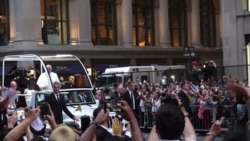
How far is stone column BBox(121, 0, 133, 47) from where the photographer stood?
45.0 meters

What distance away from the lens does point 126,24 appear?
4506 centimetres

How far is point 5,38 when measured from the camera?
39.9 m

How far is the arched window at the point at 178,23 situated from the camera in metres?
51.4

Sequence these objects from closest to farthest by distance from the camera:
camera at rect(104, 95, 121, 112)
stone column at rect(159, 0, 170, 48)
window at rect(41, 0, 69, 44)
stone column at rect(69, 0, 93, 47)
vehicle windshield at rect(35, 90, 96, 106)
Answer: camera at rect(104, 95, 121, 112), vehicle windshield at rect(35, 90, 96, 106), window at rect(41, 0, 69, 44), stone column at rect(69, 0, 93, 47), stone column at rect(159, 0, 170, 48)

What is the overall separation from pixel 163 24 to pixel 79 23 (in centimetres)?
1009

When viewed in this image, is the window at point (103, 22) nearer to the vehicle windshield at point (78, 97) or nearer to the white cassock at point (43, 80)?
the white cassock at point (43, 80)

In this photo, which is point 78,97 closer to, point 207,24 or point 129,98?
point 129,98

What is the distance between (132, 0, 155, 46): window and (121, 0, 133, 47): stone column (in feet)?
8.10

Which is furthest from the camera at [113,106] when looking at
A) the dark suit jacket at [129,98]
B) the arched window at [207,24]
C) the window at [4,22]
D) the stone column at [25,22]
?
the arched window at [207,24]

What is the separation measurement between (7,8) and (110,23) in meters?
9.69

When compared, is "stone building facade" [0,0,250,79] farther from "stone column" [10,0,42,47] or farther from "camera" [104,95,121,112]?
"camera" [104,95,121,112]

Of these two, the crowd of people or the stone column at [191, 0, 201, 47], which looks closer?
the crowd of people

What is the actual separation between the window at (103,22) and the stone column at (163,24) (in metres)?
4.83

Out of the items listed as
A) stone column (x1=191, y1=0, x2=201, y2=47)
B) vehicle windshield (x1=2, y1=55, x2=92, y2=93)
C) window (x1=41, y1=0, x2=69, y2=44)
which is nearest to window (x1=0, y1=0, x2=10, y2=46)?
window (x1=41, y1=0, x2=69, y2=44)
